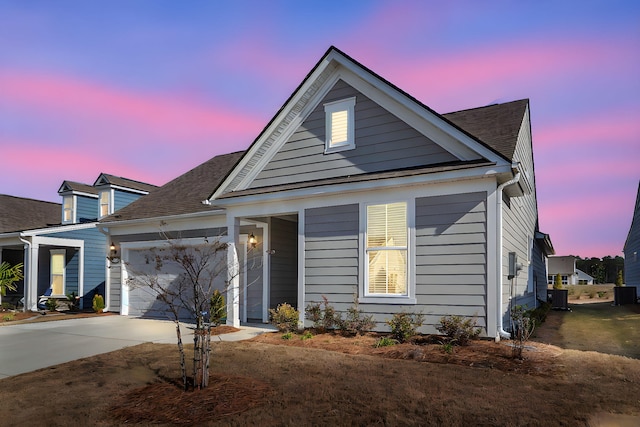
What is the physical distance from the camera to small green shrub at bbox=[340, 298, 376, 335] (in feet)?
31.2

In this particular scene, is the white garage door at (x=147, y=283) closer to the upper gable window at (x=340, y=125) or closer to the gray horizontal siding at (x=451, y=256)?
the upper gable window at (x=340, y=125)

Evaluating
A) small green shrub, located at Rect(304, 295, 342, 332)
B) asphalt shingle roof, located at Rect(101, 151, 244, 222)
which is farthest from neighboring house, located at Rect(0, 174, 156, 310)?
small green shrub, located at Rect(304, 295, 342, 332)

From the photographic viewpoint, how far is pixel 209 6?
10703 millimetres

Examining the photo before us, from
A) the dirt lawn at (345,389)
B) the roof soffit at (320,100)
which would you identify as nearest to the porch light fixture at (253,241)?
the roof soffit at (320,100)

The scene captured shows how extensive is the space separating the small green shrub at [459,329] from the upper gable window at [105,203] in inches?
A: 635

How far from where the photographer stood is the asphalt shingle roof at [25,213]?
847 inches

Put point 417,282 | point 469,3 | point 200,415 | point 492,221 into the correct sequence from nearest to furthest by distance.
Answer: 1. point 200,415
2. point 492,221
3. point 417,282
4. point 469,3

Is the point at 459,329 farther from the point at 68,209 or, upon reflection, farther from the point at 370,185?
the point at 68,209

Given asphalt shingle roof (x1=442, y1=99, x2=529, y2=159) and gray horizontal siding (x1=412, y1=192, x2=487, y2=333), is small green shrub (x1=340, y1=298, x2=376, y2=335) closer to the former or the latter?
gray horizontal siding (x1=412, y1=192, x2=487, y2=333)

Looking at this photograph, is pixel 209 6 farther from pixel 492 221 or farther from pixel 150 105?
pixel 492 221

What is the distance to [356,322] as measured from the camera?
9.60m

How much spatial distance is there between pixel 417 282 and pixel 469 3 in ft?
21.1

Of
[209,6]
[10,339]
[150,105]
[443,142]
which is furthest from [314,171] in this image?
[10,339]

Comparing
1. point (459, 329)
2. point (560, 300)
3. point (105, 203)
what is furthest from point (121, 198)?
point (560, 300)
